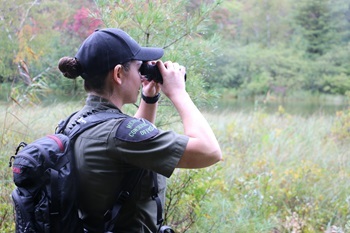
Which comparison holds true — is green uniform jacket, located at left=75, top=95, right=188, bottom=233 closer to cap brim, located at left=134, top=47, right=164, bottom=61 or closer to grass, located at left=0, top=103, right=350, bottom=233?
cap brim, located at left=134, top=47, right=164, bottom=61

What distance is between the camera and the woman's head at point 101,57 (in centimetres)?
187

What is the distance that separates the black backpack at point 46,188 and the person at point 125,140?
77 mm

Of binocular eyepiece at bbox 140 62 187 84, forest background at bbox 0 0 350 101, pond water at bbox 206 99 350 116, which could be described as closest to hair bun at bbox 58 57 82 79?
binocular eyepiece at bbox 140 62 187 84

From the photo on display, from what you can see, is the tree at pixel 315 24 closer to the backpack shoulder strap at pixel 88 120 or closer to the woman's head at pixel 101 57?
→ the woman's head at pixel 101 57

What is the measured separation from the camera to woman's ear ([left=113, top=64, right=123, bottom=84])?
6.14 ft

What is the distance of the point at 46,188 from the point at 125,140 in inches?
13.4

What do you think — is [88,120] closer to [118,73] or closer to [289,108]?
[118,73]

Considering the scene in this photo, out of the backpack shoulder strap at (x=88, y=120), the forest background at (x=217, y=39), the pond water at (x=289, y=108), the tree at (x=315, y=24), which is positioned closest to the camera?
the backpack shoulder strap at (x=88, y=120)

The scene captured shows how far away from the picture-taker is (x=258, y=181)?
490cm

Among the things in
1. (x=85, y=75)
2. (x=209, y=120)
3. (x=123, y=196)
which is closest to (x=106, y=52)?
(x=85, y=75)

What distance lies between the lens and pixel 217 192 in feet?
15.1

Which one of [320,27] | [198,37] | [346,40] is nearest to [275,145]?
[198,37]

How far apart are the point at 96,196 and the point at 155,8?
1746 mm

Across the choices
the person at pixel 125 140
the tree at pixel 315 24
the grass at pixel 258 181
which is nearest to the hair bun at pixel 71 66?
the person at pixel 125 140
